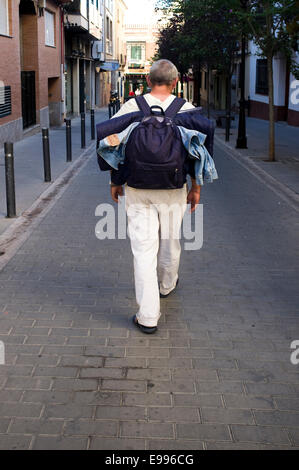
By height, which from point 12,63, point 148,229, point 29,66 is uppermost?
point 29,66

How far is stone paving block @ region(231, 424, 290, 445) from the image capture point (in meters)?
3.04

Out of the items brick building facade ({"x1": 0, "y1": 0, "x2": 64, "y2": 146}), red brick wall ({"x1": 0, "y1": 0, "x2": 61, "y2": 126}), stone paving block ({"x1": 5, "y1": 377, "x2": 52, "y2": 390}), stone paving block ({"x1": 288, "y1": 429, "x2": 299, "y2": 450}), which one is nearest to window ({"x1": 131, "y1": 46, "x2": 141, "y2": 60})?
brick building facade ({"x1": 0, "y1": 0, "x2": 64, "y2": 146})

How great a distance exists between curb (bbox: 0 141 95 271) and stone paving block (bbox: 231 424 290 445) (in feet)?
11.5

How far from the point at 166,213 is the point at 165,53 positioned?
4128cm

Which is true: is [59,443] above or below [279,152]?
below

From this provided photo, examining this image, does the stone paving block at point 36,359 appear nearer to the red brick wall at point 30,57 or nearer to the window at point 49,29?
the red brick wall at point 30,57

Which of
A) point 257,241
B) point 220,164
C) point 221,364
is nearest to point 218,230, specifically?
point 257,241

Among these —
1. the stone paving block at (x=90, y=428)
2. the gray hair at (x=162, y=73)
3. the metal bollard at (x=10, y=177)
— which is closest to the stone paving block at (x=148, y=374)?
the stone paving block at (x=90, y=428)

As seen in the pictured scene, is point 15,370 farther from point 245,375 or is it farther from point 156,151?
point 156,151

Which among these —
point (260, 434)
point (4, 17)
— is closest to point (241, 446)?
point (260, 434)

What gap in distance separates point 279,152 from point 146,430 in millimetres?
14368

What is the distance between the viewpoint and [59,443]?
2.98m

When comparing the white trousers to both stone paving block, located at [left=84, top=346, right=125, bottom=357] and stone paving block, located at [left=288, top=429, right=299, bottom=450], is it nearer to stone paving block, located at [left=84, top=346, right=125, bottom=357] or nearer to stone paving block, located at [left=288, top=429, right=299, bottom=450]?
stone paving block, located at [left=84, top=346, right=125, bottom=357]

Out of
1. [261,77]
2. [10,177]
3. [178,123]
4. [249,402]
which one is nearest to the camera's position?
[249,402]
